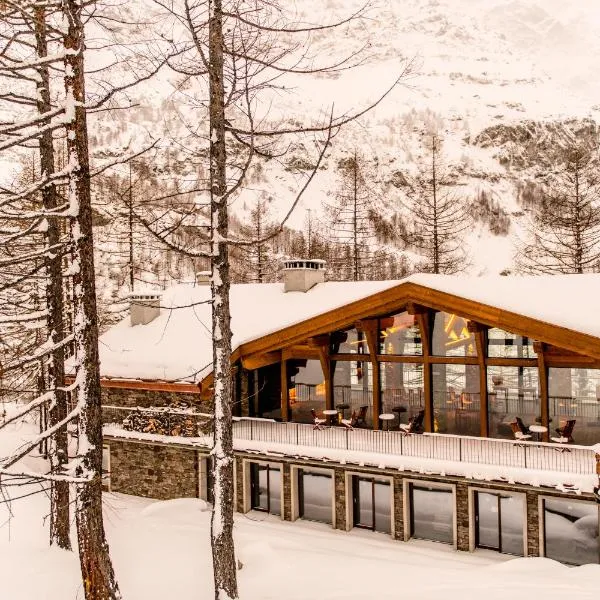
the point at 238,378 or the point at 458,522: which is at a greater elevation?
the point at 238,378

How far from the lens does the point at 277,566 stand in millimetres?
12047

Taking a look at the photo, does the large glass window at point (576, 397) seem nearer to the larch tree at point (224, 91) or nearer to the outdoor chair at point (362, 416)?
the outdoor chair at point (362, 416)

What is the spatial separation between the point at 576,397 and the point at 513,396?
5.96ft

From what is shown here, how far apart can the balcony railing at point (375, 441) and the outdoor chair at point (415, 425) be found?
21 cm

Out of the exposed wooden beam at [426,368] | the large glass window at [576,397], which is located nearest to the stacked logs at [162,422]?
the exposed wooden beam at [426,368]

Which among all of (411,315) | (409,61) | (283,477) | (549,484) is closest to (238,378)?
(283,477)

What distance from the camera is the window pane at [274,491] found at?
1719 centimetres

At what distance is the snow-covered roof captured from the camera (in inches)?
566

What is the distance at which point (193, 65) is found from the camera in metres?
8.27

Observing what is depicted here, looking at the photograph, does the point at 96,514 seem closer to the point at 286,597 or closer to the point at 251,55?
the point at 286,597

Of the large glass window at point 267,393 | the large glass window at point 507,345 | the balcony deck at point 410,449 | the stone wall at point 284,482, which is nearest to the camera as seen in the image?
the balcony deck at point 410,449

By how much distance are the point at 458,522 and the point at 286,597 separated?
19.1ft

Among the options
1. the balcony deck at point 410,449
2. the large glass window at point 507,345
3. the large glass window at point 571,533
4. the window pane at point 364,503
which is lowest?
the large glass window at point 571,533

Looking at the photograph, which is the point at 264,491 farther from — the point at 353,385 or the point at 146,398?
the point at 146,398
